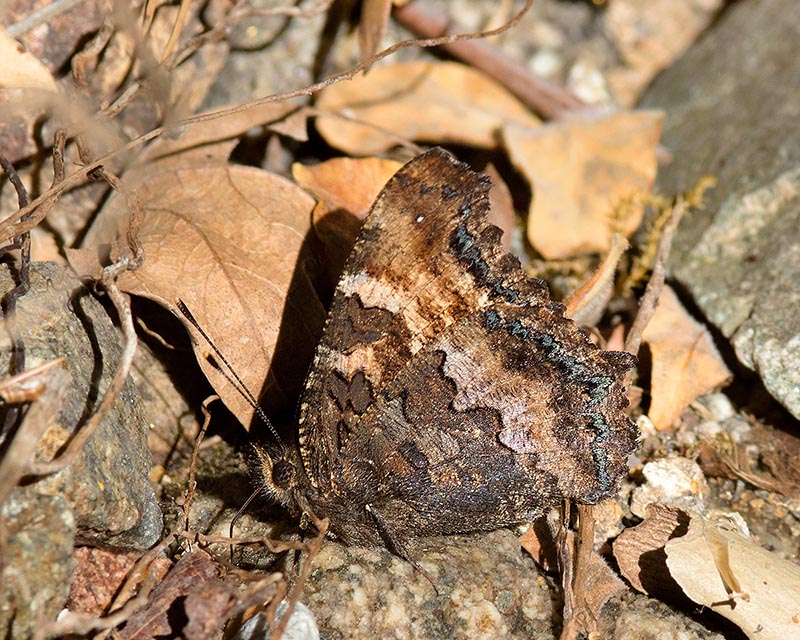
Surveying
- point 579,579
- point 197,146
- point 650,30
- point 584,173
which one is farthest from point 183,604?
point 650,30

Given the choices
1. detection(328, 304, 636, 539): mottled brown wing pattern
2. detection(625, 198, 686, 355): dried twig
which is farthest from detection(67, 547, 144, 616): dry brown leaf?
detection(625, 198, 686, 355): dried twig

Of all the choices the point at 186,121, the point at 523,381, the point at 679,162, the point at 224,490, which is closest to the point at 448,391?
the point at 523,381

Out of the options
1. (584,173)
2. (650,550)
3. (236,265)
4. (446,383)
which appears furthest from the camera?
(584,173)

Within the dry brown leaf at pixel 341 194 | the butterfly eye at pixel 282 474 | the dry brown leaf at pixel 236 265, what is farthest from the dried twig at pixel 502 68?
the butterfly eye at pixel 282 474

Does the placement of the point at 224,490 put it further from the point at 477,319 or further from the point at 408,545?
the point at 477,319

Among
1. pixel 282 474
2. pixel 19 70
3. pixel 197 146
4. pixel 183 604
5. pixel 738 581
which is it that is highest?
pixel 19 70

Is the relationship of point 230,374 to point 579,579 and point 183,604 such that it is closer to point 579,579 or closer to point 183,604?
point 183,604

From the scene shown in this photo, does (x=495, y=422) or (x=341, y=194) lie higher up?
(x=341, y=194)

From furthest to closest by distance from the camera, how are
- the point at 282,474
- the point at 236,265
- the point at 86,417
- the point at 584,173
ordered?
the point at 584,173 < the point at 236,265 < the point at 282,474 < the point at 86,417

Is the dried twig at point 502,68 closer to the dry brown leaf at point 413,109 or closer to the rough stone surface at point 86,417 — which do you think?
the dry brown leaf at point 413,109
